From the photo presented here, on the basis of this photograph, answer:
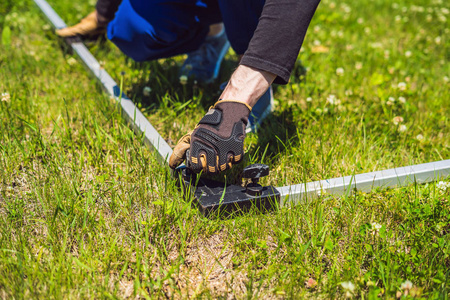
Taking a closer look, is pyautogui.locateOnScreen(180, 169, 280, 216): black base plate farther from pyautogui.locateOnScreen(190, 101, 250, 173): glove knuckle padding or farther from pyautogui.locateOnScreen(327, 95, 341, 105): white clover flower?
pyautogui.locateOnScreen(327, 95, 341, 105): white clover flower

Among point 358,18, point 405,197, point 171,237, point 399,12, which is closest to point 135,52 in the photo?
point 171,237

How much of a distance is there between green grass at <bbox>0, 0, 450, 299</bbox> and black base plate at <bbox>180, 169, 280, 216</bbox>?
0.05 meters

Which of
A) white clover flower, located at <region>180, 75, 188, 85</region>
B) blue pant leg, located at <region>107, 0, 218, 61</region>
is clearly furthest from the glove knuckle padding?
white clover flower, located at <region>180, 75, 188, 85</region>

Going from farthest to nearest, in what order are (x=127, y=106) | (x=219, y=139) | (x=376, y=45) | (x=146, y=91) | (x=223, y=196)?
(x=376, y=45) → (x=146, y=91) → (x=127, y=106) → (x=223, y=196) → (x=219, y=139)

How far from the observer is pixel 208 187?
172 centimetres

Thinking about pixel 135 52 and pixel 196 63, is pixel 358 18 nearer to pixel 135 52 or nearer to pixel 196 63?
pixel 196 63

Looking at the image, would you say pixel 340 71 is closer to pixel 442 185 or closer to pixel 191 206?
pixel 442 185

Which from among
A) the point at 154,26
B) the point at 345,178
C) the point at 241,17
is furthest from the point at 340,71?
the point at 154,26

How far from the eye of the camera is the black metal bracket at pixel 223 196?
1.63 meters

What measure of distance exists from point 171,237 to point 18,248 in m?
0.56

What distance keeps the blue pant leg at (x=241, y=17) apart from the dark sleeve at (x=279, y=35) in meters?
0.45

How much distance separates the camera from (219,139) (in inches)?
60.8

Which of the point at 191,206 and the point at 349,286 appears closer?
the point at 349,286

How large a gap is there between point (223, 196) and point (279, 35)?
694 millimetres
